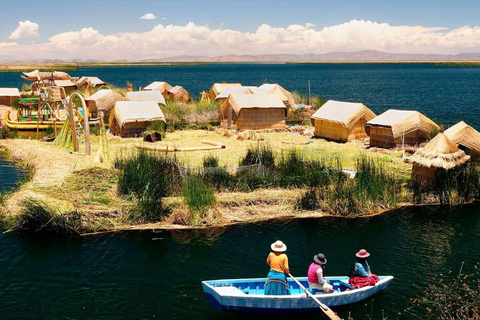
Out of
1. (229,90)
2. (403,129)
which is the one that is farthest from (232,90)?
(403,129)

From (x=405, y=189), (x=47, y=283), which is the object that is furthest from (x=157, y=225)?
(x=405, y=189)

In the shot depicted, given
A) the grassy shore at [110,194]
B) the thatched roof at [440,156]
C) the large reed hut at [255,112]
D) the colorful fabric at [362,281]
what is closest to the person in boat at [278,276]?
the colorful fabric at [362,281]

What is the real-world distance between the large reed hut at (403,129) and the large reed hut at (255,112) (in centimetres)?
691

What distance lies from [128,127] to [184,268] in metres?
14.0

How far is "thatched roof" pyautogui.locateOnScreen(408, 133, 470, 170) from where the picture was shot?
45.5 ft

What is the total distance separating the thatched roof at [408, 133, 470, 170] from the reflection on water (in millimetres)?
1429

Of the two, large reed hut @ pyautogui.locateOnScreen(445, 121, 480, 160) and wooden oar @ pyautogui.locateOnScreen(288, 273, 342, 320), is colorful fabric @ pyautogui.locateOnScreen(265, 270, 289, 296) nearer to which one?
wooden oar @ pyautogui.locateOnScreen(288, 273, 342, 320)

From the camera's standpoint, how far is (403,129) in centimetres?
1953

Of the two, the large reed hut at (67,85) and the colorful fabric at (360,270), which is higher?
the large reed hut at (67,85)

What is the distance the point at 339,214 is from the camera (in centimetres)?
1356

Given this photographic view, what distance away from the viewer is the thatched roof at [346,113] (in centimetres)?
2167

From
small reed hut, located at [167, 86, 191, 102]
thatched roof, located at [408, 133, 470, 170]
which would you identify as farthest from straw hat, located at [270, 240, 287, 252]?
small reed hut, located at [167, 86, 191, 102]

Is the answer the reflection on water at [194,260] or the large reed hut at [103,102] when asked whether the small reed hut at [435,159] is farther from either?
the large reed hut at [103,102]

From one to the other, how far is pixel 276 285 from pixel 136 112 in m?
17.0
